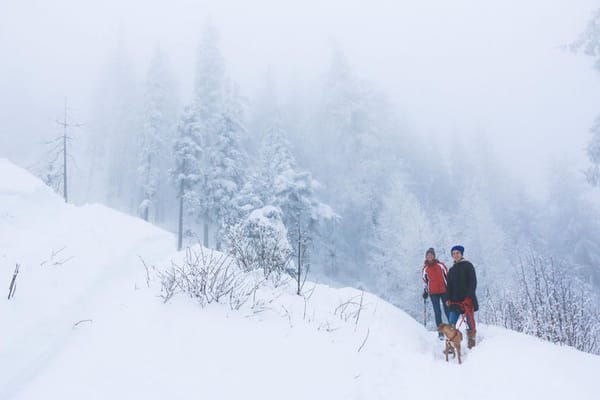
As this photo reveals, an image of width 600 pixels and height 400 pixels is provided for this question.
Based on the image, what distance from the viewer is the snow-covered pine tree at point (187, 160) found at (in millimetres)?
25562

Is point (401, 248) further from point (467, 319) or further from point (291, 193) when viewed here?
point (467, 319)

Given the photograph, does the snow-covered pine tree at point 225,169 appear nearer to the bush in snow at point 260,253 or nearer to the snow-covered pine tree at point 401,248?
the snow-covered pine tree at point 401,248

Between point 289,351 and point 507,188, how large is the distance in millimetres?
42097

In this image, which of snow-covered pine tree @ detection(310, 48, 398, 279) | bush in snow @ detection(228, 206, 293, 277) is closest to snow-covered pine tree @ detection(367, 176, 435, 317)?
snow-covered pine tree @ detection(310, 48, 398, 279)

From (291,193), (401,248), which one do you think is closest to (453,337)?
(291,193)

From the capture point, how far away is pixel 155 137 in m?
30.5

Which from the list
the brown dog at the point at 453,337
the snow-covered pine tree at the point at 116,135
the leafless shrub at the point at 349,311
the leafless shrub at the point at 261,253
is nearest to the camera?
the brown dog at the point at 453,337

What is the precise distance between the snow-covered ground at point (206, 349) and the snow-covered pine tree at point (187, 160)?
18.9 m

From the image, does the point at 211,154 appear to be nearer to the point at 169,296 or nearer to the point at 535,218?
the point at 169,296

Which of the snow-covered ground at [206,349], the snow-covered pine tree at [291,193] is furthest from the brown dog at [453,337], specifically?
the snow-covered pine tree at [291,193]

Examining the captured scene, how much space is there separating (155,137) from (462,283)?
28.5 metres

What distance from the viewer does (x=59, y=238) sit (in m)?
6.96

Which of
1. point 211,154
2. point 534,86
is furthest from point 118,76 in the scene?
point 534,86

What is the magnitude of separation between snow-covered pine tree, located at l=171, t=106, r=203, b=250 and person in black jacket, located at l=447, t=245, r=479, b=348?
20994 mm
